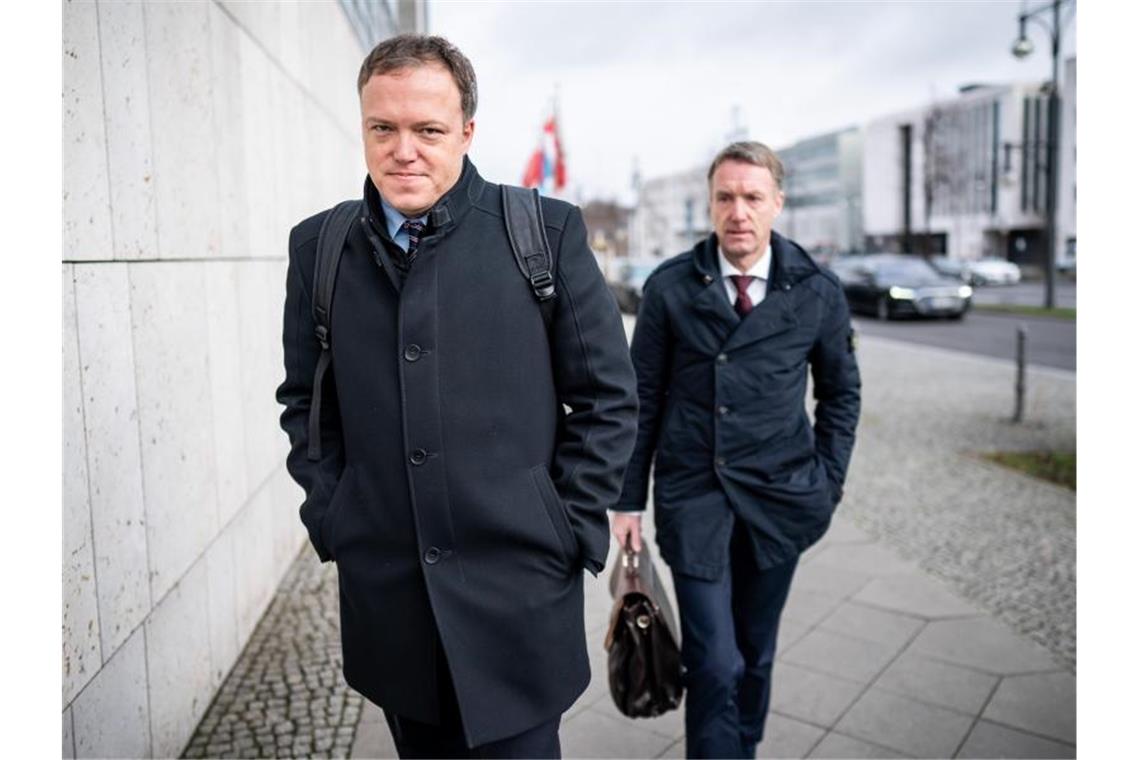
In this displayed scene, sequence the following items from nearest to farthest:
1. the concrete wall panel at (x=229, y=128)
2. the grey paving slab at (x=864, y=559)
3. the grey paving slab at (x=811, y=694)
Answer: the grey paving slab at (x=811, y=694) → the concrete wall panel at (x=229, y=128) → the grey paving slab at (x=864, y=559)

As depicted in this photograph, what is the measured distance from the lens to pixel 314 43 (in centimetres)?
644

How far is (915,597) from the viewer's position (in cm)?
531

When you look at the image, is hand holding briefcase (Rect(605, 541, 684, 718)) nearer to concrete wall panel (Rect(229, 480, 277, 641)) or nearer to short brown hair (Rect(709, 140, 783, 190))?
short brown hair (Rect(709, 140, 783, 190))

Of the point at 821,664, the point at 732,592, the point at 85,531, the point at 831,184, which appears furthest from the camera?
the point at 831,184

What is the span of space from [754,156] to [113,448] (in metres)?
1.93

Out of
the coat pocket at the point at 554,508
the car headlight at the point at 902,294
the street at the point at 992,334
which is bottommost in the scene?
the street at the point at 992,334

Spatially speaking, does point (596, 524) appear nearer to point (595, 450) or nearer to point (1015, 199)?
point (595, 450)

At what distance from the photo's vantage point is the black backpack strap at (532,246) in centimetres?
202

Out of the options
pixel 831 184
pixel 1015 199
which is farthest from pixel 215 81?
pixel 831 184

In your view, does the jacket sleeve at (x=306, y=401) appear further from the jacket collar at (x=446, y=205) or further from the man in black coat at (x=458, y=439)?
the jacket collar at (x=446, y=205)

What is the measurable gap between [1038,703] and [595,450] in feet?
9.17

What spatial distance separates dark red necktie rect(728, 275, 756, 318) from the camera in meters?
3.09

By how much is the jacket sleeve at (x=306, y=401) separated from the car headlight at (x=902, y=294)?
23.4 metres

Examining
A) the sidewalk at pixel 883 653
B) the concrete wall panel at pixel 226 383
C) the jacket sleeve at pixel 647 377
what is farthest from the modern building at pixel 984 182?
the jacket sleeve at pixel 647 377
